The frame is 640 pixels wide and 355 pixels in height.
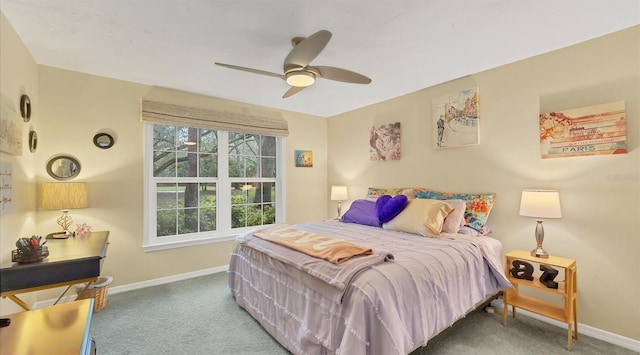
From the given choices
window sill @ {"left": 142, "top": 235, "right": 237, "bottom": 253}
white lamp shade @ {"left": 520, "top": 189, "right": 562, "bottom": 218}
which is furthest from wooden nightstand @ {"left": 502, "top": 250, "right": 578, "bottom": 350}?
window sill @ {"left": 142, "top": 235, "right": 237, "bottom": 253}

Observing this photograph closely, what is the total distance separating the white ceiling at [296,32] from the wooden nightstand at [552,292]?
1754 millimetres

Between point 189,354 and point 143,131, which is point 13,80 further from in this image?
point 189,354

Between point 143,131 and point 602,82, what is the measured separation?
4.39m

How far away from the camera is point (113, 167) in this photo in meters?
3.05

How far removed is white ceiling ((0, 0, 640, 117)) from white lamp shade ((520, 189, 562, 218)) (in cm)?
124

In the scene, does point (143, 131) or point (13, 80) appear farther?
point (143, 131)

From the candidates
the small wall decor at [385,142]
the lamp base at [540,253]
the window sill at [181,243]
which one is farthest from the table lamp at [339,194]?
the lamp base at [540,253]

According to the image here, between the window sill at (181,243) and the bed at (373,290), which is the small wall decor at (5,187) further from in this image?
the bed at (373,290)

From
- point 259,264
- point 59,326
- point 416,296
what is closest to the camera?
point 59,326

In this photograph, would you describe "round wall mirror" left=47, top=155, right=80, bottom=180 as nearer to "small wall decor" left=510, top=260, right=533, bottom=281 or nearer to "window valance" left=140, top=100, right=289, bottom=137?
"window valance" left=140, top=100, right=289, bottom=137

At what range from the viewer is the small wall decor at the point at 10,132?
1.83 meters

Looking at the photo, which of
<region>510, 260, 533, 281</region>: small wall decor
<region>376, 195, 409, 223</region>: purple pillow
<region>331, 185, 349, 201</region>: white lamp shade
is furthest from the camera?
<region>331, 185, 349, 201</region>: white lamp shade

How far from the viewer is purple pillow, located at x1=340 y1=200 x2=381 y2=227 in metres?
3.11

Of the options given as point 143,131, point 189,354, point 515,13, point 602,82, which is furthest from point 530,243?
point 143,131
